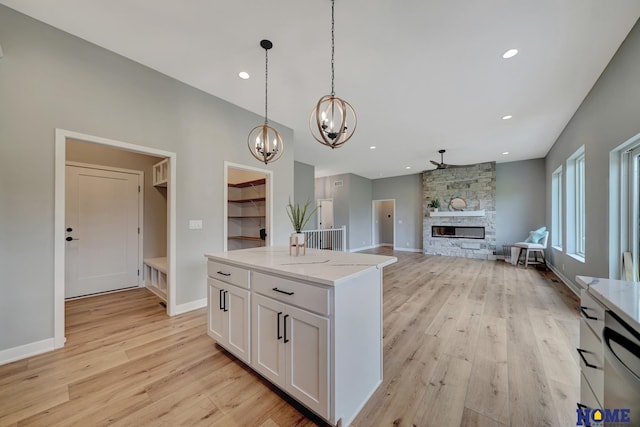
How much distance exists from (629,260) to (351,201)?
7.00m

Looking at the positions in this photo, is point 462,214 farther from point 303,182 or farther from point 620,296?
point 620,296

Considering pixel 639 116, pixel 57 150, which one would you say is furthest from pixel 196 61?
pixel 639 116

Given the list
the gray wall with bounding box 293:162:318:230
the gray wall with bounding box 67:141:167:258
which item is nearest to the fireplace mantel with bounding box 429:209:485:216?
the gray wall with bounding box 293:162:318:230

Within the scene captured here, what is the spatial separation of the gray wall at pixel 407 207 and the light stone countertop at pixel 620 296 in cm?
822

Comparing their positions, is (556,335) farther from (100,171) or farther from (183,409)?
(100,171)

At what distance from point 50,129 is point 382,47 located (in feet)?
11.0

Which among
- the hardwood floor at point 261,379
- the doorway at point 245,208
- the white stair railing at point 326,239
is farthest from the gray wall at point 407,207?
the doorway at point 245,208

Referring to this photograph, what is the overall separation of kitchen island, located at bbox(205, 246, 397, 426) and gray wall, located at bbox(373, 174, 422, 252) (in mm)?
7970

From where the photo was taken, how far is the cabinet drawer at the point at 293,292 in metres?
1.35

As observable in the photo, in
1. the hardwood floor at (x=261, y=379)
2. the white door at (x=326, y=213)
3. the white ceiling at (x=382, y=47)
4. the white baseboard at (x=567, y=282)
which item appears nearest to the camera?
the hardwood floor at (x=261, y=379)

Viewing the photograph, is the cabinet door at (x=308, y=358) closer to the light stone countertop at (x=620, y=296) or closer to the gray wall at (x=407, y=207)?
the light stone countertop at (x=620, y=296)

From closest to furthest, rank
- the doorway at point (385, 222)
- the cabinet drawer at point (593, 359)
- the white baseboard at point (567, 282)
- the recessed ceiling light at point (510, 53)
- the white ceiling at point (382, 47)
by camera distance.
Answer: the cabinet drawer at point (593, 359) → the white ceiling at point (382, 47) → the recessed ceiling light at point (510, 53) → the white baseboard at point (567, 282) → the doorway at point (385, 222)

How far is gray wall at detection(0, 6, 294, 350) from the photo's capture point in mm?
2090

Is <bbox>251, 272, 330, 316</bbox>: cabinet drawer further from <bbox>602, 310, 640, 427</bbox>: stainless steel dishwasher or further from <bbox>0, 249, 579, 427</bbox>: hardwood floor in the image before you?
<bbox>602, 310, 640, 427</bbox>: stainless steel dishwasher
